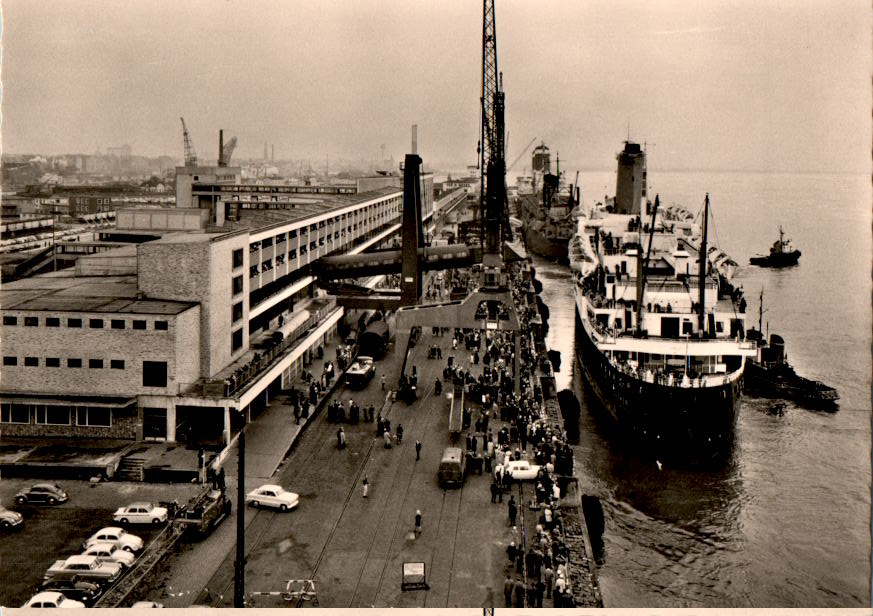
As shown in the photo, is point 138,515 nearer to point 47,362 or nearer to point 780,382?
point 47,362

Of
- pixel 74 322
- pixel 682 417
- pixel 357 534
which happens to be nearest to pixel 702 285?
pixel 682 417

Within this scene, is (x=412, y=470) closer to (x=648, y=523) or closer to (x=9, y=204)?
(x=648, y=523)

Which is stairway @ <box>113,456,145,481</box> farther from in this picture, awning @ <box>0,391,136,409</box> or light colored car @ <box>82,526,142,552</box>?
light colored car @ <box>82,526,142,552</box>

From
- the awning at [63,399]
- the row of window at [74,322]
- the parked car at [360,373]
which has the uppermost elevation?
the row of window at [74,322]

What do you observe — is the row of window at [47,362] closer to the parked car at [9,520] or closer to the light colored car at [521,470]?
the parked car at [9,520]

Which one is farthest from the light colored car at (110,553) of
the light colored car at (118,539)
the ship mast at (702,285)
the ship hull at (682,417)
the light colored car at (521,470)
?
the ship mast at (702,285)

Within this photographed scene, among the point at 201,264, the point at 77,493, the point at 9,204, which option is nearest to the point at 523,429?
the point at 201,264

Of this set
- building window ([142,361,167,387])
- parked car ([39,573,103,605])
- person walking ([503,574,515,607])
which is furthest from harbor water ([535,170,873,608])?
building window ([142,361,167,387])

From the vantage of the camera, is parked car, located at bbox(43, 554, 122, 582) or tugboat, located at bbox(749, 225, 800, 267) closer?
parked car, located at bbox(43, 554, 122, 582)
